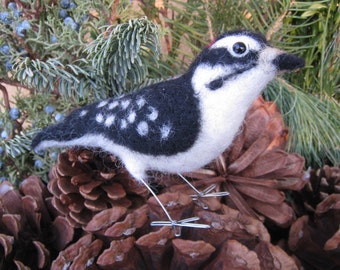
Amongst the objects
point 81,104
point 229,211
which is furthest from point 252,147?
point 81,104

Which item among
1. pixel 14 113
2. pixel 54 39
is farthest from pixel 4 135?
pixel 54 39

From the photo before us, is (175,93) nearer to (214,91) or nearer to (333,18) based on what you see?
(214,91)

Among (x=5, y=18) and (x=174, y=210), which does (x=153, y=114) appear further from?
(x=5, y=18)

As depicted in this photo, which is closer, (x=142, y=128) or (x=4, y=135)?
(x=142, y=128)

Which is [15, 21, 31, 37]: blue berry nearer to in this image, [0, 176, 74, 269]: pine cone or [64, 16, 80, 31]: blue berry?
[64, 16, 80, 31]: blue berry

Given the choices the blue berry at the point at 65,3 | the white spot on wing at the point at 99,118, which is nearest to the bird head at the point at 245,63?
the white spot on wing at the point at 99,118

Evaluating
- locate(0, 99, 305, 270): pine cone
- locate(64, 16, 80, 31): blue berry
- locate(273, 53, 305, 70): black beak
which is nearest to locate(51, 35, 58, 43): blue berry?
locate(64, 16, 80, 31): blue berry
